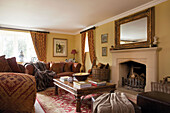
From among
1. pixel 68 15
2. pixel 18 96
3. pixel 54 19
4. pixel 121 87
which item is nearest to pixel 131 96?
pixel 121 87

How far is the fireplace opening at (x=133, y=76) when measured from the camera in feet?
12.1

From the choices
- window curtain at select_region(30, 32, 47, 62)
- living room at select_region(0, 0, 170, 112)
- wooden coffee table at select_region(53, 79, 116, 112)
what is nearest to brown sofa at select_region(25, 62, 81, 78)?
living room at select_region(0, 0, 170, 112)

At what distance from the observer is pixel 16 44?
5.96 metres

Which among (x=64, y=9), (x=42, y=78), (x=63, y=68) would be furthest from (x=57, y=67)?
(x=64, y=9)

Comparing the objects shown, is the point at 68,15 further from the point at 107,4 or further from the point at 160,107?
the point at 160,107

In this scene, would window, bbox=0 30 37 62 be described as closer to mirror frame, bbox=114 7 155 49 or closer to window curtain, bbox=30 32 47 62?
window curtain, bbox=30 32 47 62

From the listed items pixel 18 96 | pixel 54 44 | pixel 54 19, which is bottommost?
pixel 18 96

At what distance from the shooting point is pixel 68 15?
172 inches

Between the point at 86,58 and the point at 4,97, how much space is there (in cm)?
505

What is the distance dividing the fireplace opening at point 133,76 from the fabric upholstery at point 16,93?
3.14 meters

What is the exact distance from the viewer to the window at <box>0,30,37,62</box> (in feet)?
18.7

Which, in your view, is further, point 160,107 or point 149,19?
point 149,19

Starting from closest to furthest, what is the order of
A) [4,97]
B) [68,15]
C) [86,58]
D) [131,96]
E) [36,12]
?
[4,97] → [131,96] → [36,12] → [68,15] → [86,58]

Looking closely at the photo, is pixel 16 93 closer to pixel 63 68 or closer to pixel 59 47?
pixel 63 68
